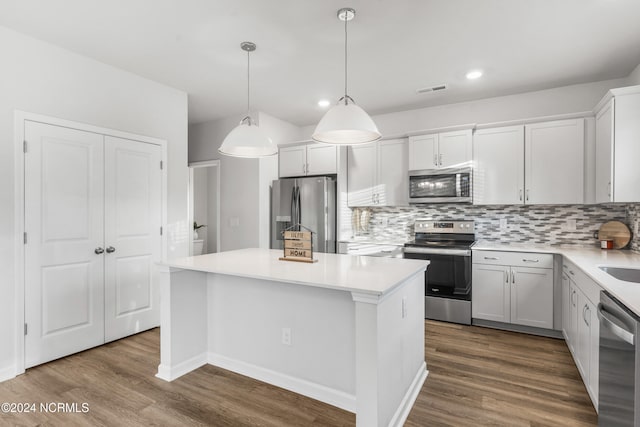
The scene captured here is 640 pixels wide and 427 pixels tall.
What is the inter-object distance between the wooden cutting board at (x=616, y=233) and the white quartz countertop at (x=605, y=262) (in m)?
0.11

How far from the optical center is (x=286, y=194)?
464 cm

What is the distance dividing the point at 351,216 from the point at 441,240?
121 cm

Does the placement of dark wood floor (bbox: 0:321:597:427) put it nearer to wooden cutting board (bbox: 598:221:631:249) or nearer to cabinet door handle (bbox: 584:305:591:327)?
cabinet door handle (bbox: 584:305:591:327)

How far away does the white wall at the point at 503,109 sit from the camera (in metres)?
3.66

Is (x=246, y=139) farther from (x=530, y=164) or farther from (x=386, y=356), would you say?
(x=530, y=164)

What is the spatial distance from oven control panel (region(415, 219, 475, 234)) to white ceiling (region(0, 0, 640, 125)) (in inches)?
60.8

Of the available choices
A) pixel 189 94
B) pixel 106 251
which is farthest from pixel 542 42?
pixel 106 251

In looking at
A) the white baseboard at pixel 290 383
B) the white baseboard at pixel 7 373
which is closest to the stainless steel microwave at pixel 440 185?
the white baseboard at pixel 290 383

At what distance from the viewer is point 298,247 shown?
2594 millimetres

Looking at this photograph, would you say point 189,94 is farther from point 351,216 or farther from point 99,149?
point 351,216

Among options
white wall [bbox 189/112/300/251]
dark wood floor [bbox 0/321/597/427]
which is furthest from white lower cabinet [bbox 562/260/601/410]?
white wall [bbox 189/112/300/251]

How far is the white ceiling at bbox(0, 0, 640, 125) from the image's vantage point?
2.36 meters

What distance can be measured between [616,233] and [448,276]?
5.44 feet

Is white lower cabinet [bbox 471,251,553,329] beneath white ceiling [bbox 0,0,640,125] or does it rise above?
beneath
